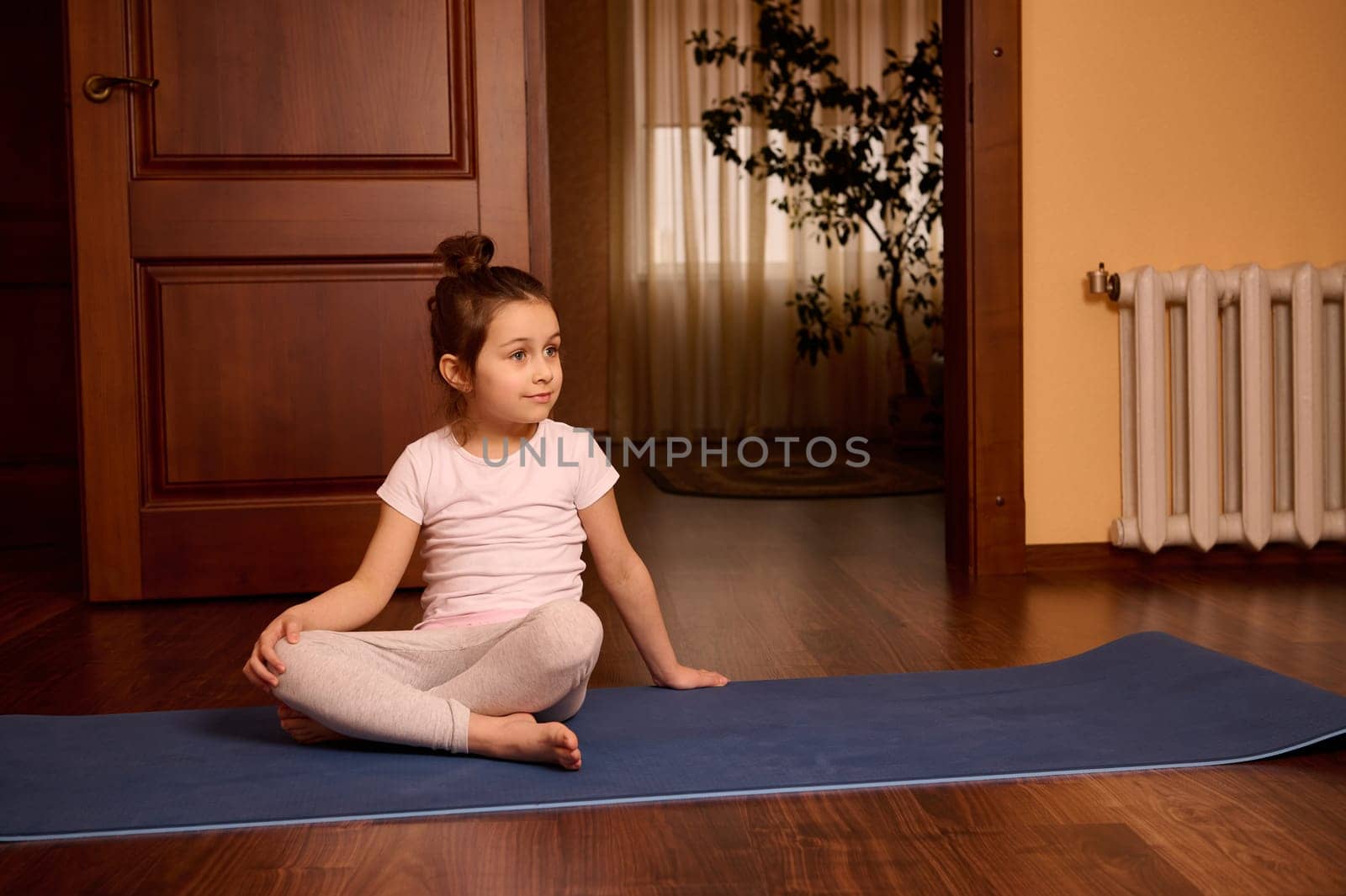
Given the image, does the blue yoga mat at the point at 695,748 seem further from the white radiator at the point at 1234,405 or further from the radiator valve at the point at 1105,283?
the radiator valve at the point at 1105,283

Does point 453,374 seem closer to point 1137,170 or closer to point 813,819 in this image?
point 813,819

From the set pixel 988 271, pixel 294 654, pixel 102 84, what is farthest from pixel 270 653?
pixel 988 271

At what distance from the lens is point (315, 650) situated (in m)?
1.33

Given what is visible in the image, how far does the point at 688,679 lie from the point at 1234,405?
147 centimetres

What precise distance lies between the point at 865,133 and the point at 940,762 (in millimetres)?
4316

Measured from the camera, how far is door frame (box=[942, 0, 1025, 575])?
2514 millimetres

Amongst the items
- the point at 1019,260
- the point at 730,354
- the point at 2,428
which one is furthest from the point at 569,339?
the point at 1019,260

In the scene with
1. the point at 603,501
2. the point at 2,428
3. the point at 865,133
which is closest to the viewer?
the point at 603,501

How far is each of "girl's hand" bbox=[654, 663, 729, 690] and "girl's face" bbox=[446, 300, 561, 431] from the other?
1.25 ft

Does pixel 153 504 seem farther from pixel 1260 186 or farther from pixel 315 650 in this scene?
pixel 1260 186

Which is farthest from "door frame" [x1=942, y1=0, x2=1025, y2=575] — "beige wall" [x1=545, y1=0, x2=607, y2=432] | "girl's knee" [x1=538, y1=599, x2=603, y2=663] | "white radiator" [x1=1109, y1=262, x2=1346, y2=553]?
"beige wall" [x1=545, y1=0, x2=607, y2=432]

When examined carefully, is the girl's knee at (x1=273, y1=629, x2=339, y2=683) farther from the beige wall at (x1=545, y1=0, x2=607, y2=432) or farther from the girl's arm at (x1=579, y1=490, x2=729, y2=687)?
the beige wall at (x1=545, y1=0, x2=607, y2=432)

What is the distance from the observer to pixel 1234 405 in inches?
99.6

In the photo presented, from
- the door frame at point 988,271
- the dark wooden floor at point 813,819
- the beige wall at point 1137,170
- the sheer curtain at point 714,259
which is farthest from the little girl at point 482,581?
the sheer curtain at point 714,259
